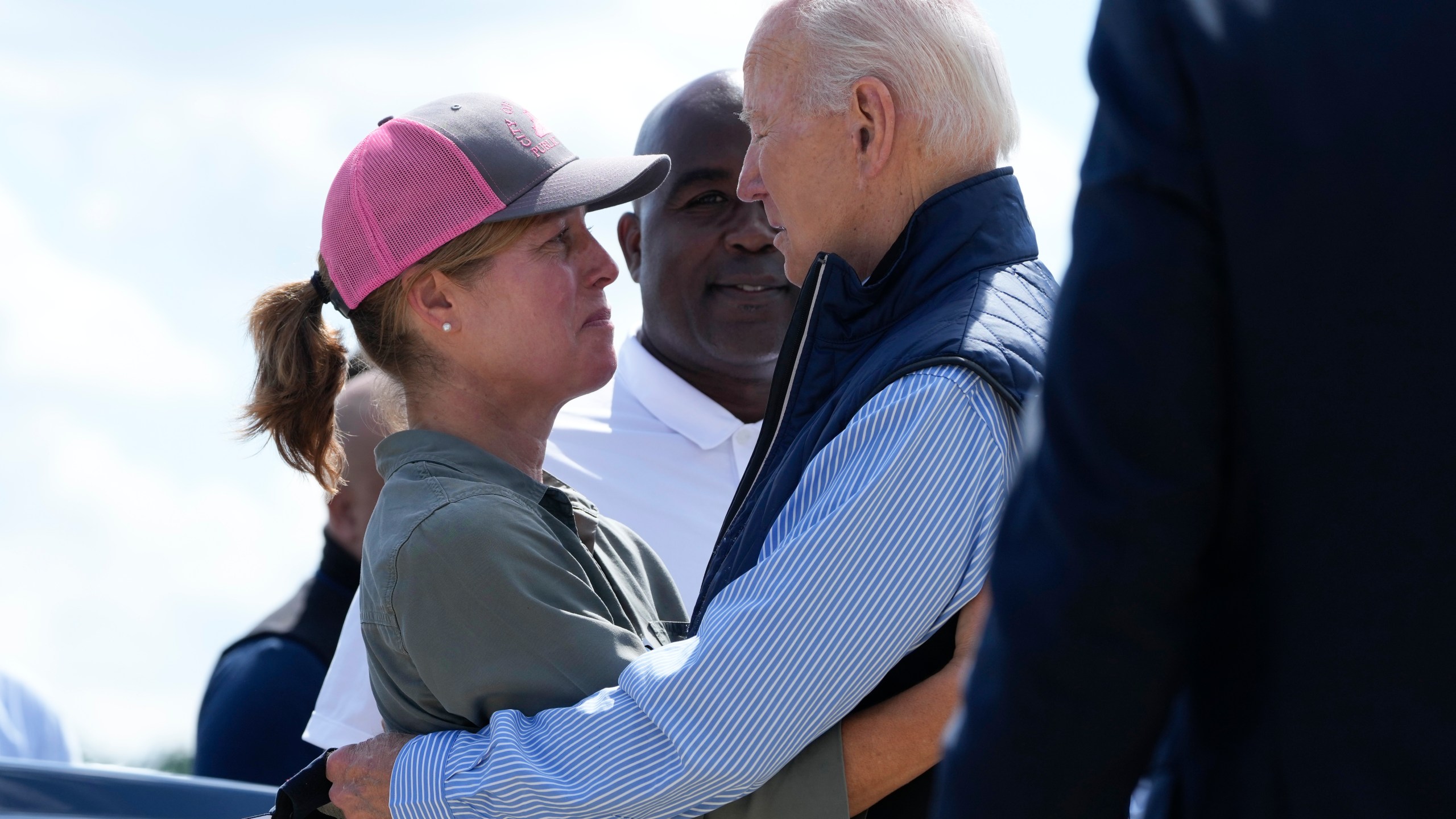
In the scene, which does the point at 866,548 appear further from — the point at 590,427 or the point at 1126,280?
the point at 590,427

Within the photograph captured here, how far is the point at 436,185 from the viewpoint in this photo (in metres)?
2.25

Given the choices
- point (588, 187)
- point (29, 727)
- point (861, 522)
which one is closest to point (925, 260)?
point (861, 522)

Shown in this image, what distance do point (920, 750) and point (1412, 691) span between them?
2.74 ft

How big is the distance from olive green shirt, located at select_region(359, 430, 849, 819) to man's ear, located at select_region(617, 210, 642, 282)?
1.88 meters

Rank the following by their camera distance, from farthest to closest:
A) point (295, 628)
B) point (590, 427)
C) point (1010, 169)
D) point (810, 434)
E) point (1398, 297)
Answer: point (295, 628), point (590, 427), point (1010, 169), point (810, 434), point (1398, 297)

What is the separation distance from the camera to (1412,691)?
0.94m

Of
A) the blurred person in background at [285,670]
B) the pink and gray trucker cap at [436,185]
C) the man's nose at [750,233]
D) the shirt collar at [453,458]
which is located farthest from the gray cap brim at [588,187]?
the blurred person in background at [285,670]

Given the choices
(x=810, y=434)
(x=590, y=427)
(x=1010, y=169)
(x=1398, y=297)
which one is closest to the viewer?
(x=1398, y=297)

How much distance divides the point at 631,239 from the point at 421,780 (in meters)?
2.35

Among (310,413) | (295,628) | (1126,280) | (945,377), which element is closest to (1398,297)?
(1126,280)

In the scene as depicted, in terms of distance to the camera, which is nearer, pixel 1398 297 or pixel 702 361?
pixel 1398 297

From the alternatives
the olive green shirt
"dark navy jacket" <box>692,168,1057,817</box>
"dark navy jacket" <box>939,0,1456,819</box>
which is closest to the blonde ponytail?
the olive green shirt

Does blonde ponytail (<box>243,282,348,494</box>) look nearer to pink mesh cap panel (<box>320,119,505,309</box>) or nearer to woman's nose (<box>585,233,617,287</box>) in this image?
pink mesh cap panel (<box>320,119,505,309</box>)

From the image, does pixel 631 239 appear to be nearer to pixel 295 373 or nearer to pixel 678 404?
pixel 678 404
